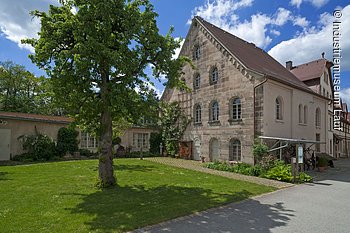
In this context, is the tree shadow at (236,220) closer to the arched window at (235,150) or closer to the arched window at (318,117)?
the arched window at (235,150)

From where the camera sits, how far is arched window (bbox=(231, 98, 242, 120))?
19.4 metres

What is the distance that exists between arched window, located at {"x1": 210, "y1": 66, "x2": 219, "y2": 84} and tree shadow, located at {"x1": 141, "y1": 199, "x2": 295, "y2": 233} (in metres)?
14.9

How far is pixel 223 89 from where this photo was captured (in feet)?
67.9

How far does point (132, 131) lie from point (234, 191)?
2003cm

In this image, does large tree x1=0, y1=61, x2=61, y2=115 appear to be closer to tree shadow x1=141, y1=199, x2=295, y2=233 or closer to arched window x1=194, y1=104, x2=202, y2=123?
arched window x1=194, y1=104, x2=202, y2=123

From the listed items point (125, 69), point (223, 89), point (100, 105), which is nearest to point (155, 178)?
point (100, 105)

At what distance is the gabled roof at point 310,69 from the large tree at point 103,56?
2593 centimetres

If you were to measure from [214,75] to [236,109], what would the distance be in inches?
161

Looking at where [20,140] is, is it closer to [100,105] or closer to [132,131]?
[132,131]

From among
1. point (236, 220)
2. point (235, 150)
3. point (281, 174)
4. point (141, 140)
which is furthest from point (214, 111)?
point (236, 220)

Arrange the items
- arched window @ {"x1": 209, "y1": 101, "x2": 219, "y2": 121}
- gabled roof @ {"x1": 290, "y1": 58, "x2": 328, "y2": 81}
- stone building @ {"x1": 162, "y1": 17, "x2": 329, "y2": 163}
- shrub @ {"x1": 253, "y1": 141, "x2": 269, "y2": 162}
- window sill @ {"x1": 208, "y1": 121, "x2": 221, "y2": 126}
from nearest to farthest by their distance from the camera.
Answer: shrub @ {"x1": 253, "y1": 141, "x2": 269, "y2": 162} < stone building @ {"x1": 162, "y1": 17, "x2": 329, "y2": 163} < window sill @ {"x1": 208, "y1": 121, "x2": 221, "y2": 126} < arched window @ {"x1": 209, "y1": 101, "x2": 219, "y2": 121} < gabled roof @ {"x1": 290, "y1": 58, "x2": 328, "y2": 81}

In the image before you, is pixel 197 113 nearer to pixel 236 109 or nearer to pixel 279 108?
pixel 236 109

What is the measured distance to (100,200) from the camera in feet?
26.5

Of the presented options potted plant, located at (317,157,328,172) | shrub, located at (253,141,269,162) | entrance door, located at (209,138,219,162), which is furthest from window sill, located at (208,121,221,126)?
potted plant, located at (317,157,328,172)
